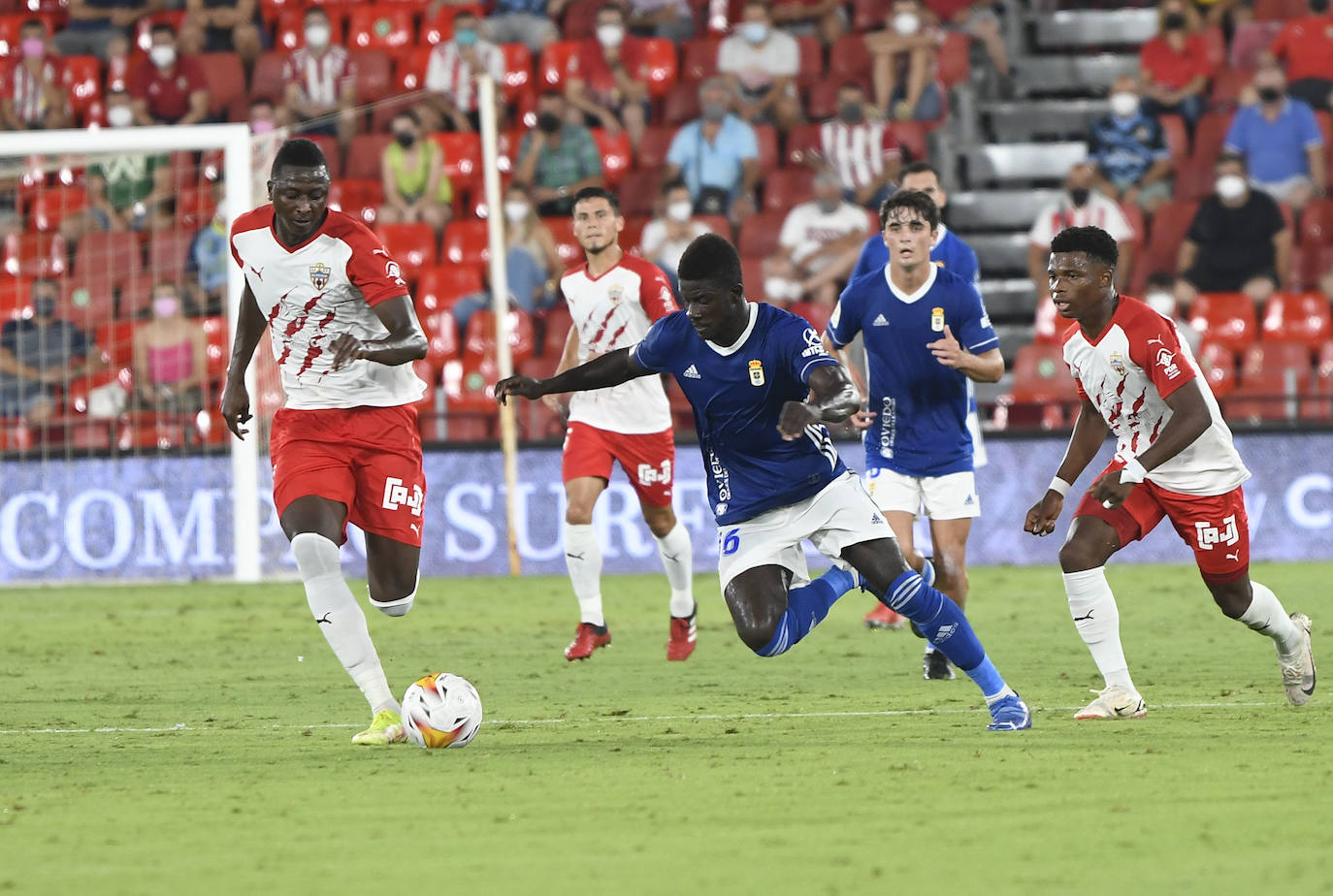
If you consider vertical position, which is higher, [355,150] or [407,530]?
[355,150]

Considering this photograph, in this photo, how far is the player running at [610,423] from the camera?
1065 cm

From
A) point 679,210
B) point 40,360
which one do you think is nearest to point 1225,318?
point 679,210

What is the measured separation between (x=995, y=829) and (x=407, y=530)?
10.5 feet

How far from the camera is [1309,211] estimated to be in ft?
59.0

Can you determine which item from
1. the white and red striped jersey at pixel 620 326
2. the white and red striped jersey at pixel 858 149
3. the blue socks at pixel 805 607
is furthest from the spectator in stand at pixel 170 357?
the blue socks at pixel 805 607

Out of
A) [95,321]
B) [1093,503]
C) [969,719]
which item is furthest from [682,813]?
[95,321]

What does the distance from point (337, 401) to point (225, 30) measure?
14.5 m

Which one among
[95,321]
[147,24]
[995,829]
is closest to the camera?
[995,829]

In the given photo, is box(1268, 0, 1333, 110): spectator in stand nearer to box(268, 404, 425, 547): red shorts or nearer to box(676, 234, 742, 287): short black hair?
box(676, 234, 742, 287): short black hair

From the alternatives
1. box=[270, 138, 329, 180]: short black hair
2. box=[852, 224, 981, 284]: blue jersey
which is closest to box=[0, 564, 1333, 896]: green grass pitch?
box=[852, 224, 981, 284]: blue jersey

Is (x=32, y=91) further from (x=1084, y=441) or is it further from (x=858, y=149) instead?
(x=1084, y=441)

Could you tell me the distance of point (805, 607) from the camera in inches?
291

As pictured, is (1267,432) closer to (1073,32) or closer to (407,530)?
(1073,32)

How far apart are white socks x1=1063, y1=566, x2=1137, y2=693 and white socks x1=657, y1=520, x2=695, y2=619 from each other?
3.28 m
